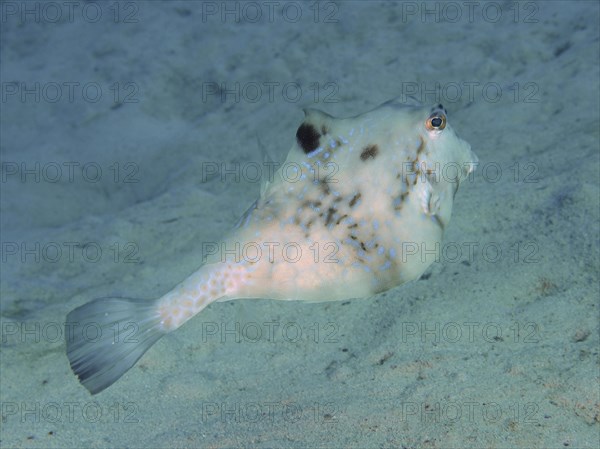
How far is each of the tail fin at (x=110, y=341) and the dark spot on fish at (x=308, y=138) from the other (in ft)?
3.34

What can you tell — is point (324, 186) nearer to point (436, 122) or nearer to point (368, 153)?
point (368, 153)

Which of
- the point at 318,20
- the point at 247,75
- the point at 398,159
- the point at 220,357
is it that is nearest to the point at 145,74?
the point at 247,75

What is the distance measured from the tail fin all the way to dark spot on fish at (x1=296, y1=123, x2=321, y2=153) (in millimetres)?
1017

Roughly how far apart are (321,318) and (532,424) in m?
1.61

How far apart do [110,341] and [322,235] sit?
41.4 inches

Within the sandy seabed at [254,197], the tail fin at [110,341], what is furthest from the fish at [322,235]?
the sandy seabed at [254,197]

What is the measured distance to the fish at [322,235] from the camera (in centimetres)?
241

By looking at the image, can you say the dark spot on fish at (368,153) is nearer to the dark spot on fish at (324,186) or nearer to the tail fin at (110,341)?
the dark spot on fish at (324,186)

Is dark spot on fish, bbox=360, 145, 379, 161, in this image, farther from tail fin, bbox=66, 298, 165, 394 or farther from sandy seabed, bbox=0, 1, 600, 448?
tail fin, bbox=66, 298, 165, 394

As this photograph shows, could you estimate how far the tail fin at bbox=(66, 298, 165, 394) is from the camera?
7.84 feet

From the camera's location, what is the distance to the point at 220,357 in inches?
148

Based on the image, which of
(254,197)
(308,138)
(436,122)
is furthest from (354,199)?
(254,197)

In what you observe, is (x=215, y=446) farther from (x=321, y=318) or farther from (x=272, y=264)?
(x=321, y=318)

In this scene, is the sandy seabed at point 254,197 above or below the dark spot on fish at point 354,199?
below
